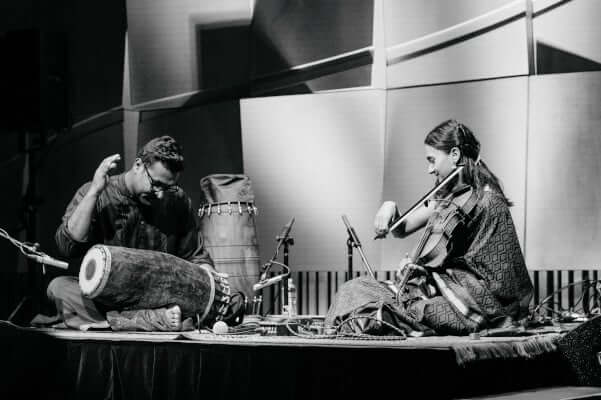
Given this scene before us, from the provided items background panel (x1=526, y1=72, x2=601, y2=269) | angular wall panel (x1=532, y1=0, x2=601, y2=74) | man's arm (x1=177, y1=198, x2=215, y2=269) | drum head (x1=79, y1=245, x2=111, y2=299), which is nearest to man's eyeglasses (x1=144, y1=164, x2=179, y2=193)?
man's arm (x1=177, y1=198, x2=215, y2=269)

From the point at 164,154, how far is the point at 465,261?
4.87ft

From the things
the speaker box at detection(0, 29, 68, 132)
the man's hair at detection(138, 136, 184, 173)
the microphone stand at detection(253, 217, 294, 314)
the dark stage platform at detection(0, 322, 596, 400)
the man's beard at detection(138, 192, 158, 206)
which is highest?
the speaker box at detection(0, 29, 68, 132)

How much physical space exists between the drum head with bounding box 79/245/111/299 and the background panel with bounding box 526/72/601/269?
2.86m

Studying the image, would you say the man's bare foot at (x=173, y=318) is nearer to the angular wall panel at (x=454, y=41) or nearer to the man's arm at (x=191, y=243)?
the man's arm at (x=191, y=243)

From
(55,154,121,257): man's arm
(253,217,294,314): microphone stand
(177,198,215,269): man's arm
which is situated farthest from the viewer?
(253,217,294,314): microphone stand

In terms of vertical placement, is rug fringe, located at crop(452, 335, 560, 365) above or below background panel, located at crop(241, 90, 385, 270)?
below

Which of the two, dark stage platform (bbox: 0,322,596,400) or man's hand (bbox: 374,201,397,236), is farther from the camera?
man's hand (bbox: 374,201,397,236)

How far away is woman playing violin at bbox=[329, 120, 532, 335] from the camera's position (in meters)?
3.61

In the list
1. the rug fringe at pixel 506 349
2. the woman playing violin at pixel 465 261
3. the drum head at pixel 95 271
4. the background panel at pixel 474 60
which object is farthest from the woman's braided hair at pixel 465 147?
the drum head at pixel 95 271

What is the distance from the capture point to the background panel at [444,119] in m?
5.24

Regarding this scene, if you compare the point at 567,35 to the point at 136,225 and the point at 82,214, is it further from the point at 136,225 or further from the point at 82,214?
the point at 82,214

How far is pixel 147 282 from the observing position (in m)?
3.58

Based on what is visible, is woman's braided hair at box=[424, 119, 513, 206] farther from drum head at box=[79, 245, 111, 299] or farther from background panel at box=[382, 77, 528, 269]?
drum head at box=[79, 245, 111, 299]

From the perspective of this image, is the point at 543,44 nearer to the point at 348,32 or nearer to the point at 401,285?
the point at 348,32
